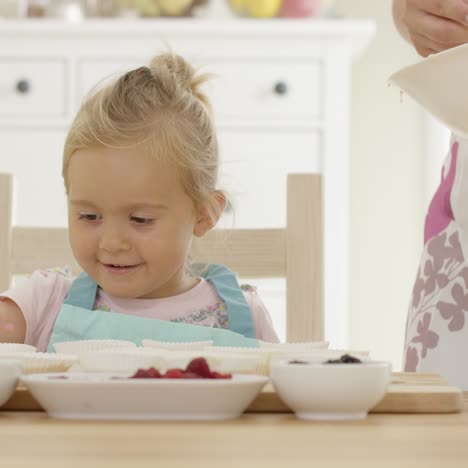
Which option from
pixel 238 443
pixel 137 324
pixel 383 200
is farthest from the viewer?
pixel 383 200

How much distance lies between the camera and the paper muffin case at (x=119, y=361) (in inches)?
28.3

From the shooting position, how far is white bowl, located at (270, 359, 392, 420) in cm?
64

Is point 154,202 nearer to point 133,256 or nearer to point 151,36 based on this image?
point 133,256

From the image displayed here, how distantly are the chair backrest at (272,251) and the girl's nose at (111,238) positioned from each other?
0.25 m

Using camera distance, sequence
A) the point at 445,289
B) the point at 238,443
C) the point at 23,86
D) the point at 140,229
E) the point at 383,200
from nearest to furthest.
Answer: the point at 238,443 → the point at 140,229 → the point at 445,289 → the point at 23,86 → the point at 383,200

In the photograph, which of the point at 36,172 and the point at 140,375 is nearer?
the point at 140,375

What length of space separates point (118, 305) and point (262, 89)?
5.17ft

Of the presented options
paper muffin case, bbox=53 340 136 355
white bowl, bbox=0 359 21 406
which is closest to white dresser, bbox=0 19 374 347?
paper muffin case, bbox=53 340 136 355

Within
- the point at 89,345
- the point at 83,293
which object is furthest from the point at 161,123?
the point at 89,345

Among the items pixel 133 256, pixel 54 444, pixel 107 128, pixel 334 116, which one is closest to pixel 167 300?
pixel 133 256

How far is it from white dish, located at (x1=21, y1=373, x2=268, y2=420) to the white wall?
274 centimetres

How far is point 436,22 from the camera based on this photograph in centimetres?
114

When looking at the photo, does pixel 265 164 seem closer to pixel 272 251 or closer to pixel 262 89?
pixel 262 89

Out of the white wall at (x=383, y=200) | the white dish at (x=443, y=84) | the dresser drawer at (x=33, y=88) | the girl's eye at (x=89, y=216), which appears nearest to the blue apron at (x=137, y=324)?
the girl's eye at (x=89, y=216)
